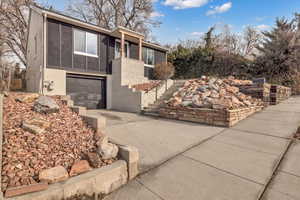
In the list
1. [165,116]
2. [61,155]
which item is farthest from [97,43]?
[61,155]

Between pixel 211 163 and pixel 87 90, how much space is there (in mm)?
8233

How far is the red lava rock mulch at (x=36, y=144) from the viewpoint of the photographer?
5.67 ft

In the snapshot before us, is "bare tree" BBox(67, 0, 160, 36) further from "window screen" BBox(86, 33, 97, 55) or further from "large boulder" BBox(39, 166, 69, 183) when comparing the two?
"large boulder" BBox(39, 166, 69, 183)

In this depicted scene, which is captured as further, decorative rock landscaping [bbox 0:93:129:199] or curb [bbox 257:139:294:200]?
curb [bbox 257:139:294:200]

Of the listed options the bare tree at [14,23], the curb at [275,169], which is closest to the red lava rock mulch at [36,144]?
the curb at [275,169]

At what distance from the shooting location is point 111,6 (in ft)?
57.5

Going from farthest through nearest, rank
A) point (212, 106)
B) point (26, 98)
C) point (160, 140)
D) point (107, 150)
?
point (212, 106) < point (160, 140) < point (26, 98) < point (107, 150)

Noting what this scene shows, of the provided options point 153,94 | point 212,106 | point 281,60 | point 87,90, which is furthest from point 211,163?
point 281,60

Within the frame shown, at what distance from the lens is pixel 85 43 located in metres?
8.82

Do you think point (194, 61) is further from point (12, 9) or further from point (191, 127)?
point (12, 9)

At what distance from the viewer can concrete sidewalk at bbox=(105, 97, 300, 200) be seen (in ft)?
6.35

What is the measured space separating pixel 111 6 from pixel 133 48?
980 cm

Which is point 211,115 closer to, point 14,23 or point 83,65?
point 83,65

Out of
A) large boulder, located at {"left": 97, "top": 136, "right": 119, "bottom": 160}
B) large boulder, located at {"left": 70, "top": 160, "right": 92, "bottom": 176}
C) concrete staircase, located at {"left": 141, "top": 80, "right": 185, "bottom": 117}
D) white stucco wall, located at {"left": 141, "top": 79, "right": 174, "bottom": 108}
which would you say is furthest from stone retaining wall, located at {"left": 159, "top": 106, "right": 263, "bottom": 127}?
large boulder, located at {"left": 70, "top": 160, "right": 92, "bottom": 176}
